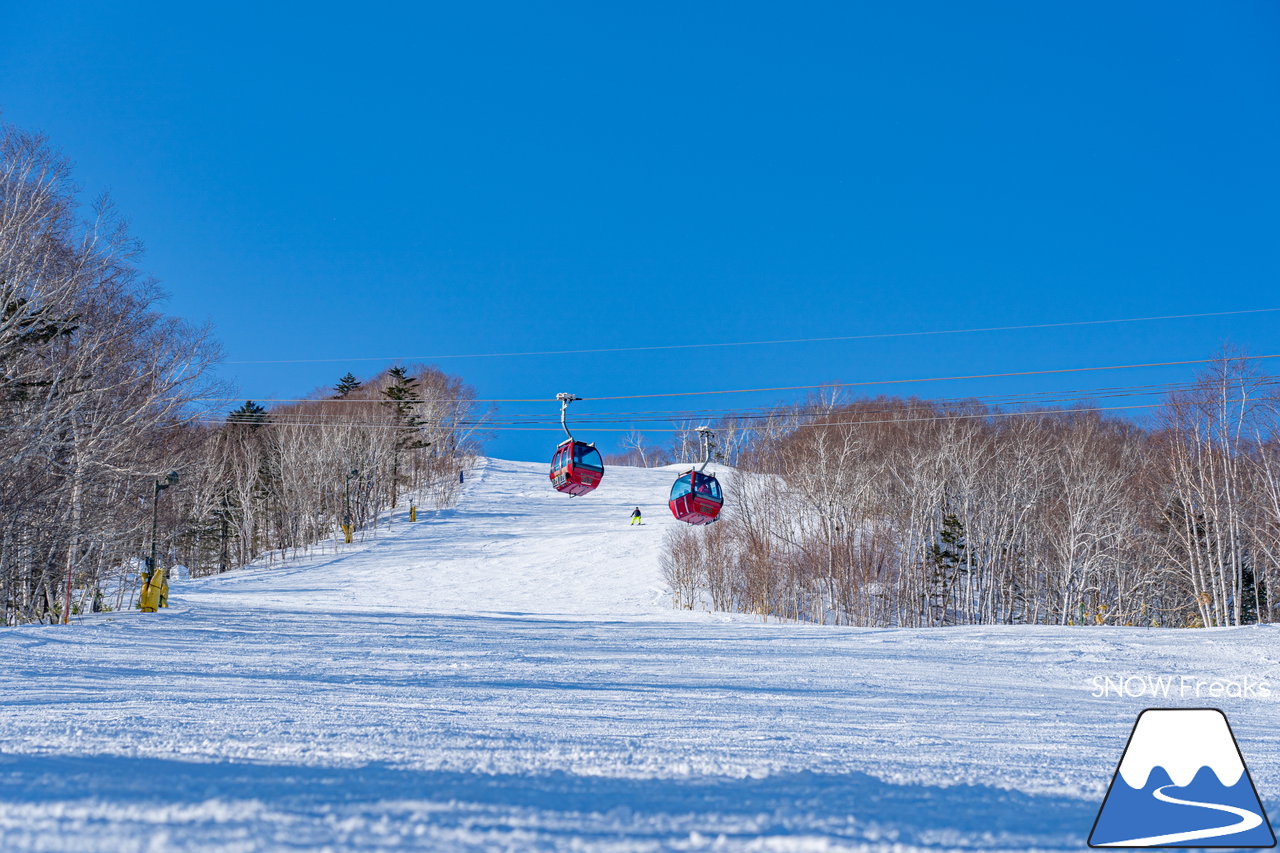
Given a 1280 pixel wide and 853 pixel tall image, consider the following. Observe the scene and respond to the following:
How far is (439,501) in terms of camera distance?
5731 centimetres

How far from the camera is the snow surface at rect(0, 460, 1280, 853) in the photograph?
2.31 m

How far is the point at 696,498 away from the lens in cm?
1939

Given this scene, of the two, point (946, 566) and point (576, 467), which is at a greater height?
point (576, 467)

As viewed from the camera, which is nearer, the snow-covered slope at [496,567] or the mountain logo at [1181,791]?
the mountain logo at [1181,791]

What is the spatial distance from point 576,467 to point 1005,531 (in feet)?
83.8

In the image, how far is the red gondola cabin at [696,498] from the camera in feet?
63.5

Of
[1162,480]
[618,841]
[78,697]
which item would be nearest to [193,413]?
[78,697]

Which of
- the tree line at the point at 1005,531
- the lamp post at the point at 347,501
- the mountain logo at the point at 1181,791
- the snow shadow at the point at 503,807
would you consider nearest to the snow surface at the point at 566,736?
the snow shadow at the point at 503,807

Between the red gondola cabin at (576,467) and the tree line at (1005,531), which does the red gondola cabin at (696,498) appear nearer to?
the red gondola cabin at (576,467)

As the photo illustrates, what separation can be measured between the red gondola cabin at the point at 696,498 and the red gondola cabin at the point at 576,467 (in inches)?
88.3

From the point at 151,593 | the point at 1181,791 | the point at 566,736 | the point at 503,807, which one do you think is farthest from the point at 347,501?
the point at 1181,791

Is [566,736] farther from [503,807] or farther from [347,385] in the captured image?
[347,385]

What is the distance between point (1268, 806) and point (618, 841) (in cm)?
253

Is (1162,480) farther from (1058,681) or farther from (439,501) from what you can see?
(439,501)
